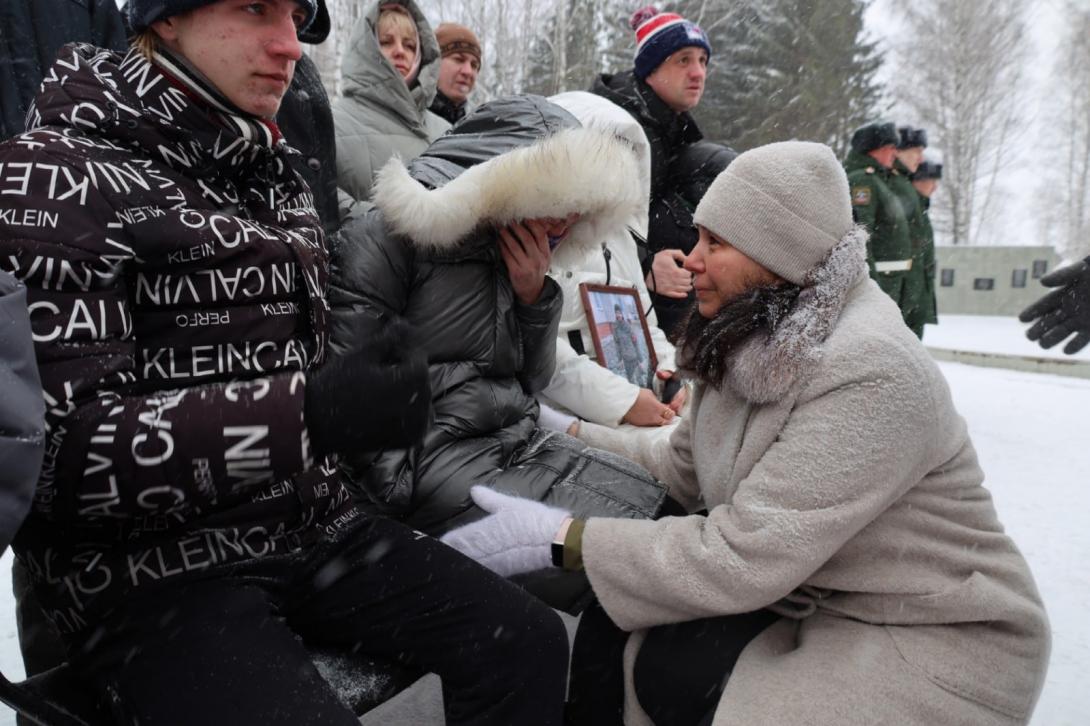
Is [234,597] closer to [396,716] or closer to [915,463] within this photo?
[396,716]

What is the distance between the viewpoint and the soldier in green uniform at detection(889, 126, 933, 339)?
18.7ft

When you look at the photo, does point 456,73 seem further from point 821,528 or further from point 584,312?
point 821,528

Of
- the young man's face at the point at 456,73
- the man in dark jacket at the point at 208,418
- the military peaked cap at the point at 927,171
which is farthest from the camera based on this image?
the military peaked cap at the point at 927,171

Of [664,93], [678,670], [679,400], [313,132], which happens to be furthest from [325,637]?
[664,93]

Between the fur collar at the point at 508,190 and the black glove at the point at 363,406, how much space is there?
0.74 meters

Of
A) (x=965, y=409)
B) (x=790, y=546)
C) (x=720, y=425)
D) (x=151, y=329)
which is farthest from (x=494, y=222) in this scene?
(x=965, y=409)

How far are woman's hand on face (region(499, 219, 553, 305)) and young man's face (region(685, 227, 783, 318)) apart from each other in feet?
1.65

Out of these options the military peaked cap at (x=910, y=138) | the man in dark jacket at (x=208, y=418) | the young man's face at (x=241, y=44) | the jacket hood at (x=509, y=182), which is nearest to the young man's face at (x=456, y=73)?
the jacket hood at (x=509, y=182)

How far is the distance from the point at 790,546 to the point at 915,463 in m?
0.29

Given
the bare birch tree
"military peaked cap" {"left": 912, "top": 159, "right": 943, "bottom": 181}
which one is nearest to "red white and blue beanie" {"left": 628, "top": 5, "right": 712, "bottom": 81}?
"military peaked cap" {"left": 912, "top": 159, "right": 943, "bottom": 181}

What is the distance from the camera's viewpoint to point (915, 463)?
1.37m

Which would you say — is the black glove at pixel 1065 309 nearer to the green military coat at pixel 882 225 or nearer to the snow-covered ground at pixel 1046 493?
the snow-covered ground at pixel 1046 493

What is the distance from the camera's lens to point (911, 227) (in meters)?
5.96

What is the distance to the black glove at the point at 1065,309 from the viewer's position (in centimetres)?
292
